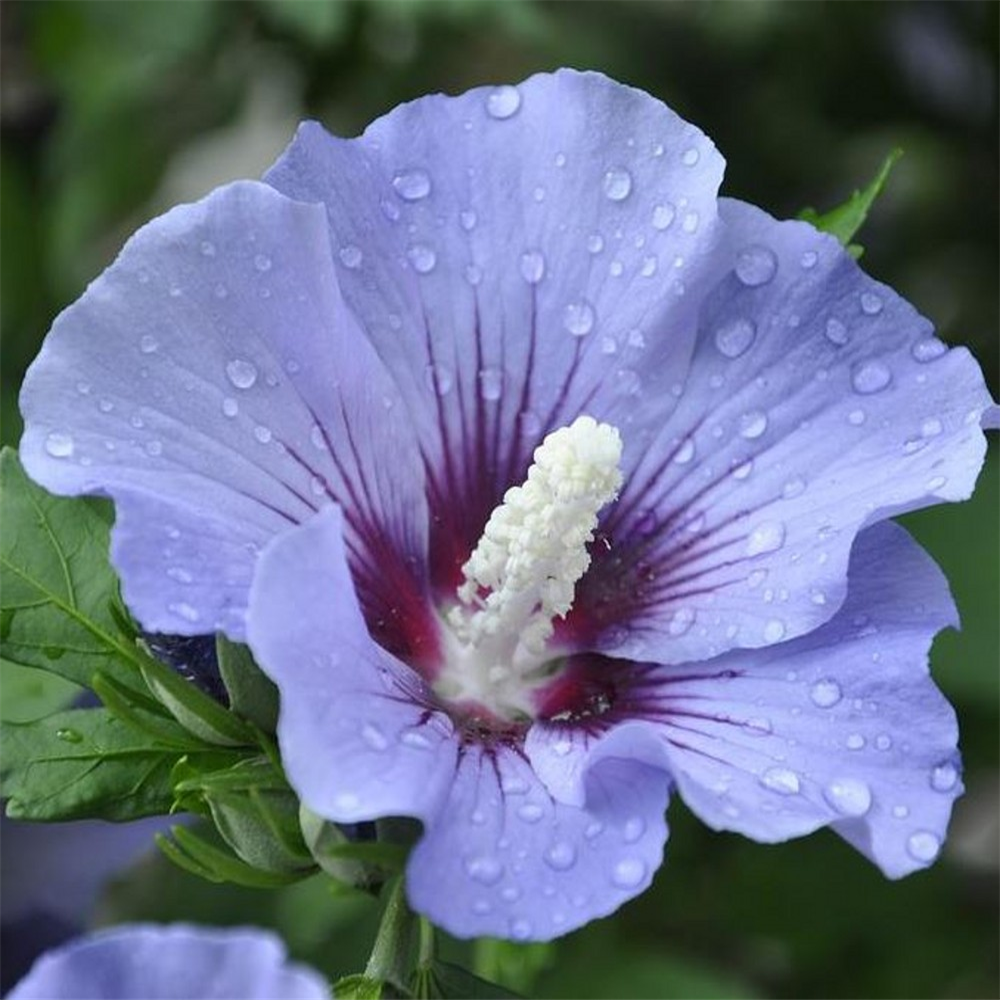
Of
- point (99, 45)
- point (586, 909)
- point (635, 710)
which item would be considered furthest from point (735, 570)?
point (99, 45)

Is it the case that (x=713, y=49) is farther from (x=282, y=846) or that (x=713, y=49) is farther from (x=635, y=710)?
(x=282, y=846)

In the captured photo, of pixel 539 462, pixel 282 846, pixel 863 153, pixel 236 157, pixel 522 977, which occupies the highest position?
pixel 539 462

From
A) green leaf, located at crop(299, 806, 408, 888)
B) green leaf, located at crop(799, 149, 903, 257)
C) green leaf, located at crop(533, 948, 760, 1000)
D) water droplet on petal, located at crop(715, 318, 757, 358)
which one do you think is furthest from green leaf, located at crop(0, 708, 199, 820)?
green leaf, located at crop(533, 948, 760, 1000)

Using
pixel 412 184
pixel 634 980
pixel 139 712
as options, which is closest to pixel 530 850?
pixel 139 712

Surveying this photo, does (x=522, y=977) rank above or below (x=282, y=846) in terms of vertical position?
below

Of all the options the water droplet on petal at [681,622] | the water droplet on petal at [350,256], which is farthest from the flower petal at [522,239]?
the water droplet on petal at [681,622]

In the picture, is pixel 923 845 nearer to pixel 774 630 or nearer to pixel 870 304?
pixel 774 630
